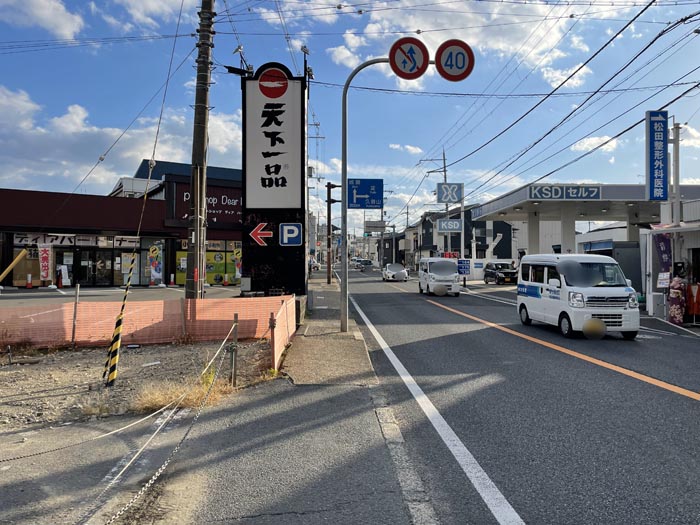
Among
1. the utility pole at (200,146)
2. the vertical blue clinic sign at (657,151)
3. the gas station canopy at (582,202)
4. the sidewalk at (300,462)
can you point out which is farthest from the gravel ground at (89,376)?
the gas station canopy at (582,202)

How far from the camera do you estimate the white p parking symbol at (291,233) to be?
13641 millimetres

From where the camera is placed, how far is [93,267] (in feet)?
102

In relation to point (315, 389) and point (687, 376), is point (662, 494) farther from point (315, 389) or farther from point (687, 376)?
point (687, 376)

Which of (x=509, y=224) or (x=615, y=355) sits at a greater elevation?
(x=509, y=224)

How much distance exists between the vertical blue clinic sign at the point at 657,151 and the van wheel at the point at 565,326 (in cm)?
841

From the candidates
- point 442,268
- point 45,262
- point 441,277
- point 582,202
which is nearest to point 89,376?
point 441,277

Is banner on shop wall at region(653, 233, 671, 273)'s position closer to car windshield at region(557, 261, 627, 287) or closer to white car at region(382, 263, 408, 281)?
car windshield at region(557, 261, 627, 287)

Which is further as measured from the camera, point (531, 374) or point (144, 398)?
point (531, 374)

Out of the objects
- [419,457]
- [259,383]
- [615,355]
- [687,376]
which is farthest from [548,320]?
[419,457]

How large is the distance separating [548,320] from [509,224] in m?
63.1

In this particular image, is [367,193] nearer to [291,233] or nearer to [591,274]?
[291,233]

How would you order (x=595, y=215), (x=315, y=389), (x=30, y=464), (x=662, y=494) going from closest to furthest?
(x=662, y=494) → (x=30, y=464) → (x=315, y=389) → (x=595, y=215)

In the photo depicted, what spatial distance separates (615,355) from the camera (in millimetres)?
10023

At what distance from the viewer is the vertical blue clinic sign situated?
698 inches
